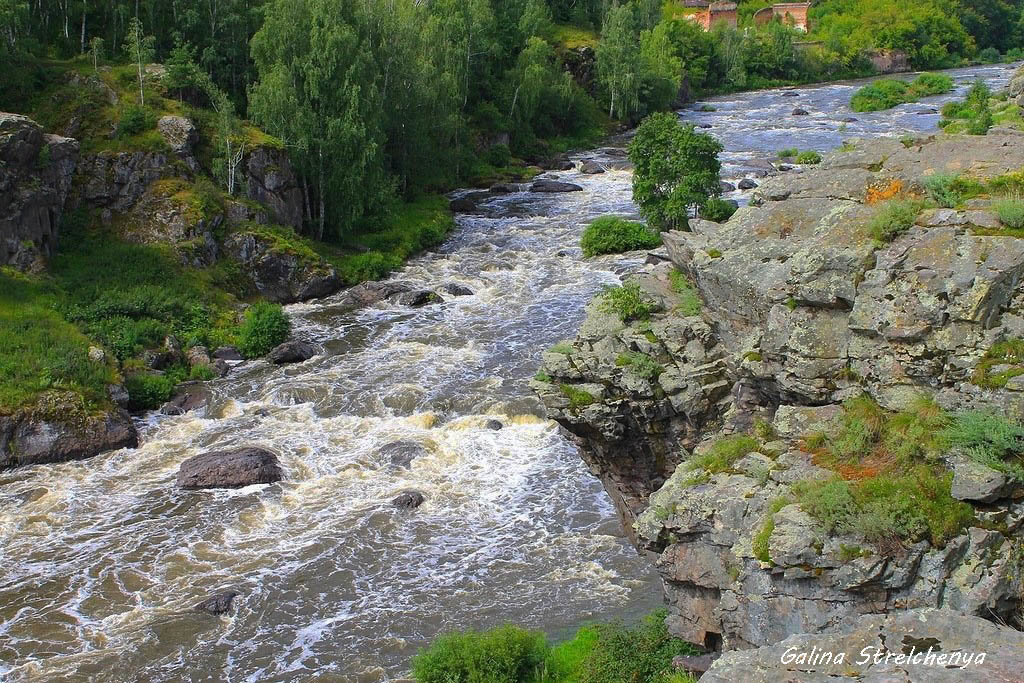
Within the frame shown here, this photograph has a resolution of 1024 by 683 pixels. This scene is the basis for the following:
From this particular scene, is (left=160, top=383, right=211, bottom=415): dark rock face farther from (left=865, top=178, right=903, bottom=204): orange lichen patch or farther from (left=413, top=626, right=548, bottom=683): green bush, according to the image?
(left=865, top=178, right=903, bottom=204): orange lichen patch

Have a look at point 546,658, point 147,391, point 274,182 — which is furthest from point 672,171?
point 546,658

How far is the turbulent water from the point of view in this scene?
19844mm

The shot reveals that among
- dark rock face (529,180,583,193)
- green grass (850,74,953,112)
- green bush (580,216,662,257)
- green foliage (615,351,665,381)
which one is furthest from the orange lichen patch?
green grass (850,74,953,112)

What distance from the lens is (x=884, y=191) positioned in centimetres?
1711

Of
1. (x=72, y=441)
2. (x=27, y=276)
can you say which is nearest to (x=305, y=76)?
(x=27, y=276)

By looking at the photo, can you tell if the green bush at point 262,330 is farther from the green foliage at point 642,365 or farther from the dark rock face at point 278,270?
the green foliage at point 642,365

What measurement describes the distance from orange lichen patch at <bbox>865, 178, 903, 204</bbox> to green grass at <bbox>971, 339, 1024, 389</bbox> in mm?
4145

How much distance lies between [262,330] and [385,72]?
21213 millimetres

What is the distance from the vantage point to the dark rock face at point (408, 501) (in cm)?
2475

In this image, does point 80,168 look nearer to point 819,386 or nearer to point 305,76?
point 305,76

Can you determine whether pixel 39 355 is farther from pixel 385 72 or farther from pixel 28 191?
pixel 385 72

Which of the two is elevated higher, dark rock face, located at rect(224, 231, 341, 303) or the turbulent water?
dark rock face, located at rect(224, 231, 341, 303)

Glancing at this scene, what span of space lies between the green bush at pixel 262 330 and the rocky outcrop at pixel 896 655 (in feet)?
91.3

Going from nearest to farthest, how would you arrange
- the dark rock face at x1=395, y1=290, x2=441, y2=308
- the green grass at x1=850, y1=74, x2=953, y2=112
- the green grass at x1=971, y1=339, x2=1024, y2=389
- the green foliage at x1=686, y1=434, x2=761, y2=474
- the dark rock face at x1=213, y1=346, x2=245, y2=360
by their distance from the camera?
the green grass at x1=971, y1=339, x2=1024, y2=389 → the green foliage at x1=686, y1=434, x2=761, y2=474 → the dark rock face at x1=213, y1=346, x2=245, y2=360 → the dark rock face at x1=395, y1=290, x2=441, y2=308 → the green grass at x1=850, y1=74, x2=953, y2=112
